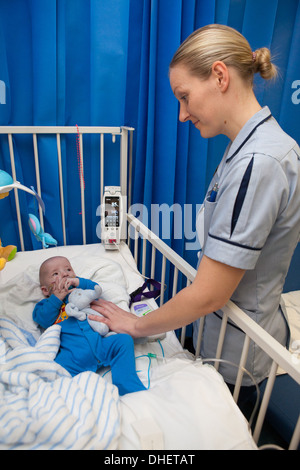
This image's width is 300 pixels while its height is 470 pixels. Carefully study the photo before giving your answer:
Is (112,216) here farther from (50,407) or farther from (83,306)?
(50,407)

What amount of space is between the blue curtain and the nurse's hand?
72cm

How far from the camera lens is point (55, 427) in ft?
1.94

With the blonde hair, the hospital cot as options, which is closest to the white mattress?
the hospital cot

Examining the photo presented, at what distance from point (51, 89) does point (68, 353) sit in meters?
1.16

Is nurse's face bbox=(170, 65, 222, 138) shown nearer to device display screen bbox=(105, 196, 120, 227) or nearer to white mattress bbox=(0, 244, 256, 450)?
white mattress bbox=(0, 244, 256, 450)

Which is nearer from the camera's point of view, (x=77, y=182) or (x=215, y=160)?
(x=77, y=182)

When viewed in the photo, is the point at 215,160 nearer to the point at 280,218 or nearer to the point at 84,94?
the point at 84,94

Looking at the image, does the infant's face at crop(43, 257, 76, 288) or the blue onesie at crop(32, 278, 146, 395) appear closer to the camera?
the blue onesie at crop(32, 278, 146, 395)

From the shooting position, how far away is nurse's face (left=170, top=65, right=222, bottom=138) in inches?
29.7

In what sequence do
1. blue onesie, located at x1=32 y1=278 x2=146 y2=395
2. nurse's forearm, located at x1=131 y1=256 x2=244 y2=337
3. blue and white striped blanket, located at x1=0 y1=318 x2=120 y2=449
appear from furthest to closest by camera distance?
1. blue onesie, located at x1=32 y1=278 x2=146 y2=395
2. nurse's forearm, located at x1=131 y1=256 x2=244 y2=337
3. blue and white striped blanket, located at x1=0 y1=318 x2=120 y2=449

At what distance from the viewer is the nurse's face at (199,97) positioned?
75 centimetres

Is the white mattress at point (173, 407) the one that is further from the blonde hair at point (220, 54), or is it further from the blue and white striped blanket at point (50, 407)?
the blonde hair at point (220, 54)

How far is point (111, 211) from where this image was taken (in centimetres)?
157

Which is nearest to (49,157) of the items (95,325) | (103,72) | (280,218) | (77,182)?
(77,182)
